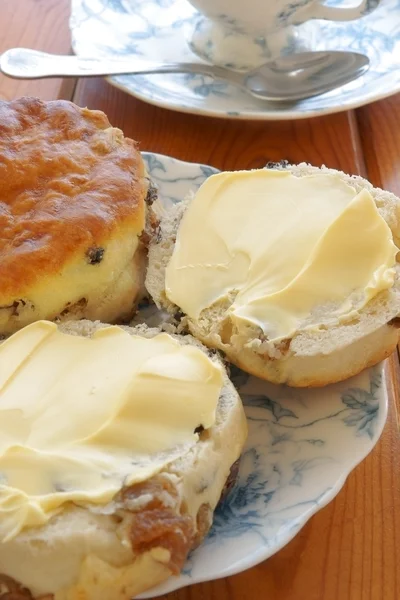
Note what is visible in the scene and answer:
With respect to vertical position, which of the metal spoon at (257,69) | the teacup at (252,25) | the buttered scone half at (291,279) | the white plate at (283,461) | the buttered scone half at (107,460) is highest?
the teacup at (252,25)

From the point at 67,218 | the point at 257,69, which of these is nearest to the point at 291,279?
the point at 67,218

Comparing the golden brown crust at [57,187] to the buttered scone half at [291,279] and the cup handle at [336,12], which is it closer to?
the buttered scone half at [291,279]

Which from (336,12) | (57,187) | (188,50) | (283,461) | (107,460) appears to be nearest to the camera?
(107,460)

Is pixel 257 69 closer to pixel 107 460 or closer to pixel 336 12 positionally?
pixel 336 12

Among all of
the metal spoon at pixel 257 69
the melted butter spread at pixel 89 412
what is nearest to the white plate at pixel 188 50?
the metal spoon at pixel 257 69

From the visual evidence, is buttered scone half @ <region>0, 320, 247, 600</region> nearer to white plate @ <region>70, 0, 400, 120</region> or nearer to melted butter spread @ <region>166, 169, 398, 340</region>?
melted butter spread @ <region>166, 169, 398, 340</region>

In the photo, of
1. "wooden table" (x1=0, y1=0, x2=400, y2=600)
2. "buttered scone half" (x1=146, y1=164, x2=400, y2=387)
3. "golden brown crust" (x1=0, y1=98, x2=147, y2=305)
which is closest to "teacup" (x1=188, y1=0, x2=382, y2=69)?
"wooden table" (x1=0, y1=0, x2=400, y2=600)

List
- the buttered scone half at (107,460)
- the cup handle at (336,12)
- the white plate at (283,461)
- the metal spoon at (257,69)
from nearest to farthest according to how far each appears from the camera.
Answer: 1. the buttered scone half at (107,460)
2. the white plate at (283,461)
3. the metal spoon at (257,69)
4. the cup handle at (336,12)

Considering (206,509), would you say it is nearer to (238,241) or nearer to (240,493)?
(240,493)
